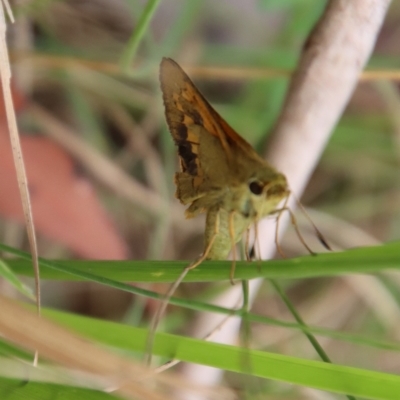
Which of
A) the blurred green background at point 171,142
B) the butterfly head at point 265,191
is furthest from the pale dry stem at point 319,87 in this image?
the blurred green background at point 171,142

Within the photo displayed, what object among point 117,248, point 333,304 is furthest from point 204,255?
point 333,304

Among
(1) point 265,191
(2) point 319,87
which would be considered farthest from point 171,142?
(1) point 265,191

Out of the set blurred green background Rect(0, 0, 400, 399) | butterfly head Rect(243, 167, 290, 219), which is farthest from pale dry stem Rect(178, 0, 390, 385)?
blurred green background Rect(0, 0, 400, 399)

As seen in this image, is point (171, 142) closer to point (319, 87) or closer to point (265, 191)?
point (319, 87)

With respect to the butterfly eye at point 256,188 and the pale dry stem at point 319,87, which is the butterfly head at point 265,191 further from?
the pale dry stem at point 319,87

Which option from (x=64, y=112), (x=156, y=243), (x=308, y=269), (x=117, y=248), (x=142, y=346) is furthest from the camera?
(x=64, y=112)

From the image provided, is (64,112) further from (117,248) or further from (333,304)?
(333,304)

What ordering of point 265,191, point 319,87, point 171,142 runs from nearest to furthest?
1. point 265,191
2. point 319,87
3. point 171,142

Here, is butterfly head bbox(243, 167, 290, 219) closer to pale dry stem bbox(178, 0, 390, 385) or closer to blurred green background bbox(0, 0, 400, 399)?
pale dry stem bbox(178, 0, 390, 385)
